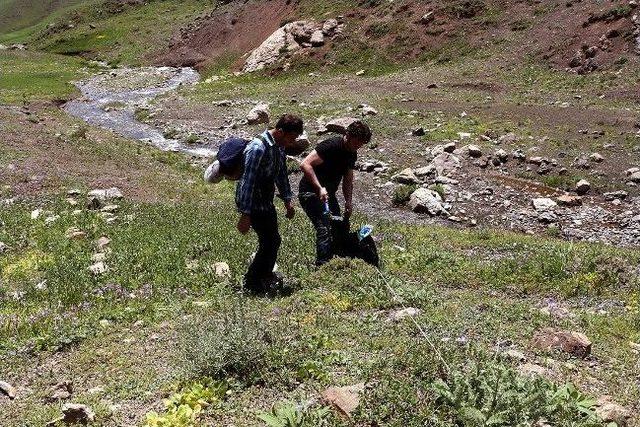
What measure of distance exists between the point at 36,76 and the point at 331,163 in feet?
177

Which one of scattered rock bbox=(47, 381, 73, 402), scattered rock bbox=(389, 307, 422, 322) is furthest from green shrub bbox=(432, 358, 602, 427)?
scattered rock bbox=(47, 381, 73, 402)

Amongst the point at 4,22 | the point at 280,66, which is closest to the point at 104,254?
the point at 280,66

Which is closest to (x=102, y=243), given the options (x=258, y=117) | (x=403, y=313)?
(x=403, y=313)

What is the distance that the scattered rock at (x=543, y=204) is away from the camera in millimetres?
17469

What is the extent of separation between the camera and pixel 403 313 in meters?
7.81

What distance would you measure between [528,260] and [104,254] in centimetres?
790

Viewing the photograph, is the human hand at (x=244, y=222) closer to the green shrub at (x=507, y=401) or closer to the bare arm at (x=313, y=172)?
the bare arm at (x=313, y=172)

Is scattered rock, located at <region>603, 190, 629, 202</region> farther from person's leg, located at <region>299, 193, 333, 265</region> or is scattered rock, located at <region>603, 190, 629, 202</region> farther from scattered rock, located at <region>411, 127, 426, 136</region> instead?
person's leg, located at <region>299, 193, 333, 265</region>

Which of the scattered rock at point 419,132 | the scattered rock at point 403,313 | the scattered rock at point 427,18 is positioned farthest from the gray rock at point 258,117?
the scattered rock at point 403,313

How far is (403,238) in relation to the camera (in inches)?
522

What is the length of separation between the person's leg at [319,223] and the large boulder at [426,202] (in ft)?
27.4

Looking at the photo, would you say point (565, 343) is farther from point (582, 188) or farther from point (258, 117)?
point (258, 117)

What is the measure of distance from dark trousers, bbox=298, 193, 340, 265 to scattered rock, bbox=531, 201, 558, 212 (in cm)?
936

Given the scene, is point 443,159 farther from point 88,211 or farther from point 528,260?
point 88,211
